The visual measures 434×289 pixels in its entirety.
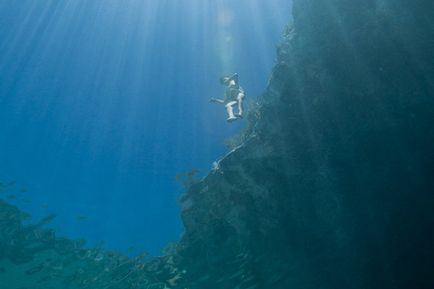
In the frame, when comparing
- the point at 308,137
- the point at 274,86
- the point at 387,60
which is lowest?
the point at 308,137

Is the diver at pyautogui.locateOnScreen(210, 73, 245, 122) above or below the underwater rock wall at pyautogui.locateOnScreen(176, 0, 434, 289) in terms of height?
above

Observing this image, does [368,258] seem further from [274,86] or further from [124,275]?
[124,275]

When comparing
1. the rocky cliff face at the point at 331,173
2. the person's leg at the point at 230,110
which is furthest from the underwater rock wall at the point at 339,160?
the person's leg at the point at 230,110

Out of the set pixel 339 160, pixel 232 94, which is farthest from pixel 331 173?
pixel 232 94

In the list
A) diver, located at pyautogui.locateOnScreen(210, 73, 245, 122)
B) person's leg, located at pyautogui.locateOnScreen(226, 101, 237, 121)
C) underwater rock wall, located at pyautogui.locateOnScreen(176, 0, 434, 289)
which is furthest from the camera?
diver, located at pyautogui.locateOnScreen(210, 73, 245, 122)

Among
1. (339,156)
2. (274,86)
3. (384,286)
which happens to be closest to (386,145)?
(339,156)

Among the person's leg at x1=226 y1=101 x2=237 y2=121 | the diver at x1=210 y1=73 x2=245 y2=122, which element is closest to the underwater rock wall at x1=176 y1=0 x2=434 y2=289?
the diver at x1=210 y1=73 x2=245 y2=122

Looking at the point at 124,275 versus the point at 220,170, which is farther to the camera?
the point at 124,275

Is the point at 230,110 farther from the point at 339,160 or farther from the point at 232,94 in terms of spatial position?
the point at 339,160

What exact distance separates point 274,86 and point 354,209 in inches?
290

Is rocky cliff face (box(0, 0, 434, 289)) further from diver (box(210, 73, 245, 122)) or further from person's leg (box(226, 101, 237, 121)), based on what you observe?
person's leg (box(226, 101, 237, 121))

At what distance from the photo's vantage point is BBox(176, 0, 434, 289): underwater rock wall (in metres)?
13.1

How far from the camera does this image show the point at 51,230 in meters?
19.1

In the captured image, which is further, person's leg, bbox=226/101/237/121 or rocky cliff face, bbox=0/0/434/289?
rocky cliff face, bbox=0/0/434/289
